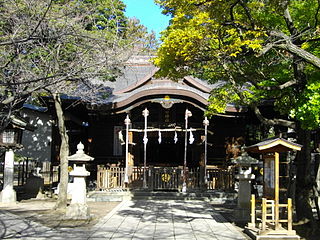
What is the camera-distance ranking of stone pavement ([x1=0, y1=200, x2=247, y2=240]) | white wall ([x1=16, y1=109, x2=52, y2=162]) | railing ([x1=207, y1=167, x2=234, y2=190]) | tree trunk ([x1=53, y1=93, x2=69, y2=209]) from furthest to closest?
white wall ([x1=16, y1=109, x2=52, y2=162]) → railing ([x1=207, y1=167, x2=234, y2=190]) → tree trunk ([x1=53, y1=93, x2=69, y2=209]) → stone pavement ([x1=0, y1=200, x2=247, y2=240])

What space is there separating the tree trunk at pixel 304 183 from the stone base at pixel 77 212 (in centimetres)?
634

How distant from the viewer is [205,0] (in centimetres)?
905

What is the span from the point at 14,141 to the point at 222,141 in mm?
11130

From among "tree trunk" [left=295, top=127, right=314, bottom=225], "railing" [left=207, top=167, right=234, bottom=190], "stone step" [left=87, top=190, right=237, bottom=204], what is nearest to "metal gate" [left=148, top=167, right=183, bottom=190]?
"stone step" [left=87, top=190, right=237, bottom=204]

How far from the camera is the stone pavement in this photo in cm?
975

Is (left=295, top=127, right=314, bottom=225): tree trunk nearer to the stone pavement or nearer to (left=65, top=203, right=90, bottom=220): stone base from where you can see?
the stone pavement

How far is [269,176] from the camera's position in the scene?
10203 mm

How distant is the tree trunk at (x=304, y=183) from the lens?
10.4m

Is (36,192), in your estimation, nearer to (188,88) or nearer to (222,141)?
(188,88)

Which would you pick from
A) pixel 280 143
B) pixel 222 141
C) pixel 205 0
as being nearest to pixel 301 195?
pixel 280 143

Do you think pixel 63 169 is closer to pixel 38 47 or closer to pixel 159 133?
pixel 159 133

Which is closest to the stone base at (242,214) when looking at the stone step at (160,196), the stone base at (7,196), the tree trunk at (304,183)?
the tree trunk at (304,183)


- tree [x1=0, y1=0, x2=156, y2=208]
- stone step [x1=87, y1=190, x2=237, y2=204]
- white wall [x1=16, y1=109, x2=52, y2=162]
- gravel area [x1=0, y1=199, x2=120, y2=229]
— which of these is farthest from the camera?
white wall [x1=16, y1=109, x2=52, y2=162]

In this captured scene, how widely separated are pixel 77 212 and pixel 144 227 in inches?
91.0
